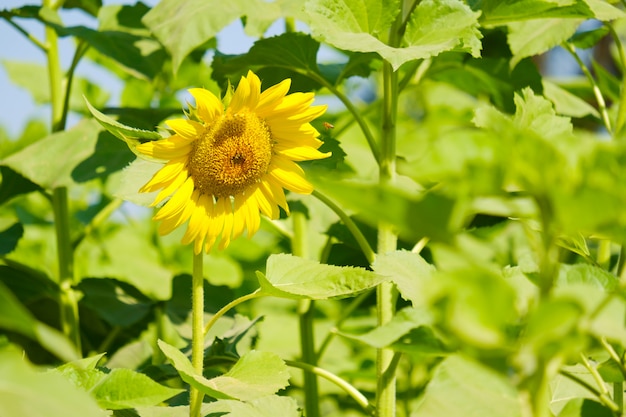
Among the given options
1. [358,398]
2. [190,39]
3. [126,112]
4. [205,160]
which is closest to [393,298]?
[358,398]

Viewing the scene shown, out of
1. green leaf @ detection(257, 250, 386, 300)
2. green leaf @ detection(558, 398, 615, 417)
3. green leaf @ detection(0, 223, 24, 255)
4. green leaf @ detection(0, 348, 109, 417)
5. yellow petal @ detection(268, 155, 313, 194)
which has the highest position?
green leaf @ detection(0, 348, 109, 417)

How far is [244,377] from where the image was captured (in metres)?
0.57

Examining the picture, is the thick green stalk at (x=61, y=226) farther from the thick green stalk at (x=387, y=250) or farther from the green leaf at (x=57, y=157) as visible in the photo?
the thick green stalk at (x=387, y=250)

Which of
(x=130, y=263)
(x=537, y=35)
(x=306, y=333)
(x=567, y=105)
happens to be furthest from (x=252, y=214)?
(x=130, y=263)

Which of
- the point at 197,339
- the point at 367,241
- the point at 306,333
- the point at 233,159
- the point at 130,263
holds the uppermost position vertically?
the point at 233,159

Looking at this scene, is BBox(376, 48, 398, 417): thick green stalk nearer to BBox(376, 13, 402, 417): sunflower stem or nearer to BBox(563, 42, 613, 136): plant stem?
BBox(376, 13, 402, 417): sunflower stem

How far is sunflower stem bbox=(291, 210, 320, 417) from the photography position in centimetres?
89

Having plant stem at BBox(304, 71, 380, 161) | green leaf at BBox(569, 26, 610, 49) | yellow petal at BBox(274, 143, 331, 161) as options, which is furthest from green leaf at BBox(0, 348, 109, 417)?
green leaf at BBox(569, 26, 610, 49)

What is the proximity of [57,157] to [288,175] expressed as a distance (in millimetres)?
413

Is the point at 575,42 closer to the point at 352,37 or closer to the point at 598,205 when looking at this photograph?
the point at 352,37

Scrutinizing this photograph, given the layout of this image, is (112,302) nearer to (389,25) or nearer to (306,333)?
(306,333)

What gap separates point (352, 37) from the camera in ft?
2.21

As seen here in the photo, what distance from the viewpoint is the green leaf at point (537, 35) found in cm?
85

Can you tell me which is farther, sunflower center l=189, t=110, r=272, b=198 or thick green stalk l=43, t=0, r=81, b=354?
thick green stalk l=43, t=0, r=81, b=354
